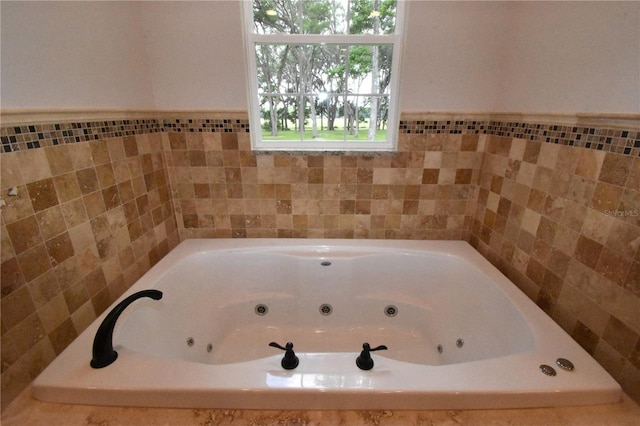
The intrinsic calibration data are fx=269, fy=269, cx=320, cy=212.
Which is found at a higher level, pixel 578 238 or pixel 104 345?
pixel 578 238

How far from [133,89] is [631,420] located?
2207mm

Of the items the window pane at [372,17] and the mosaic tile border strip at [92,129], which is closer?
the mosaic tile border strip at [92,129]

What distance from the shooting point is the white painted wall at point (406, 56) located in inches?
34.0

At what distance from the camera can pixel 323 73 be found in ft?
5.07

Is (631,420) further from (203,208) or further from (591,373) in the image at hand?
(203,208)

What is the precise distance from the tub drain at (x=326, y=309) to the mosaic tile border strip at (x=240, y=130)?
1.10 metres

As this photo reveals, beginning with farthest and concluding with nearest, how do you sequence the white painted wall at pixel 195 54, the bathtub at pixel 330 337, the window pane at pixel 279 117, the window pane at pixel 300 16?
the window pane at pixel 279 117 → the window pane at pixel 300 16 → the white painted wall at pixel 195 54 → the bathtub at pixel 330 337

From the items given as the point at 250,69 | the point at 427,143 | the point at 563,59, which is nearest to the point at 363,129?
Result: the point at 427,143

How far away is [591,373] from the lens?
82cm

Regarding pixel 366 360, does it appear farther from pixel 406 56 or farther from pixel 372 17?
pixel 372 17

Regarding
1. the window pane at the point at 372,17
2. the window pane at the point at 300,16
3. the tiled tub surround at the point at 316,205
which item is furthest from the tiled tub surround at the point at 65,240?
the window pane at the point at 372,17

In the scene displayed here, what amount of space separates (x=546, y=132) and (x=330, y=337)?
146cm

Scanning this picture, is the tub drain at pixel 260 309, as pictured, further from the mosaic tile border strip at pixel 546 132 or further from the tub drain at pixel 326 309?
the mosaic tile border strip at pixel 546 132

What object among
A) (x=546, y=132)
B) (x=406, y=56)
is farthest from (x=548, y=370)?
(x=406, y=56)
